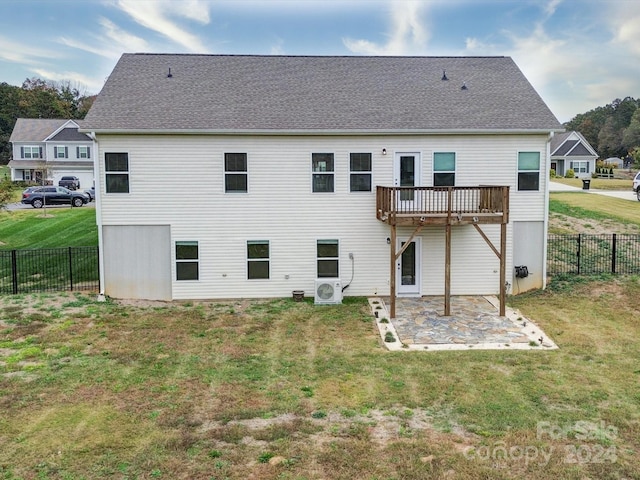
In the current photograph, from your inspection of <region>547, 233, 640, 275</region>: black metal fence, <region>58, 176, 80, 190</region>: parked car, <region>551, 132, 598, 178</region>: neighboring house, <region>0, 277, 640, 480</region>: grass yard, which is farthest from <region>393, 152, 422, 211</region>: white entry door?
<region>551, 132, 598, 178</region>: neighboring house

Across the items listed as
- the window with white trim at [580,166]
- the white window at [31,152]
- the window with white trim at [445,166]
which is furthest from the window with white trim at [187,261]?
the window with white trim at [580,166]

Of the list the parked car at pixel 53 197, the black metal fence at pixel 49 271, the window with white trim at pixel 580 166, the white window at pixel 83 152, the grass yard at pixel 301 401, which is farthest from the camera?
the window with white trim at pixel 580 166

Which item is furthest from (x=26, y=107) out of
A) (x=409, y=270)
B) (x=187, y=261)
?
(x=409, y=270)

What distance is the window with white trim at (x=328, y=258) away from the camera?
1555 centimetres

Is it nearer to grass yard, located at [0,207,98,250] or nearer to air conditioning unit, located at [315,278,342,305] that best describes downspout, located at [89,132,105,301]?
air conditioning unit, located at [315,278,342,305]

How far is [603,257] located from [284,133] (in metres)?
12.3

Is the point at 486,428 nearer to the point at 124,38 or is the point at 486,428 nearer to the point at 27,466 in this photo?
the point at 27,466

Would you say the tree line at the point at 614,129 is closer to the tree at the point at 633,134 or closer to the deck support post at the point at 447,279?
the tree at the point at 633,134

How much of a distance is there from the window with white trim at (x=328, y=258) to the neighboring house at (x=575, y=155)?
49704 millimetres

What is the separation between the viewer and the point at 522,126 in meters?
15.1

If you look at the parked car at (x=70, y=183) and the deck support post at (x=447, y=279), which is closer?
the deck support post at (x=447, y=279)

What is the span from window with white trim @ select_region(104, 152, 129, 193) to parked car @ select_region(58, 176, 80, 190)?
3134cm

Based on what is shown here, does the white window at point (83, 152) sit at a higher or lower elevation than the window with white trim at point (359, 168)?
higher

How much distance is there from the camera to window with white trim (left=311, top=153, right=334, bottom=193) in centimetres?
1534
